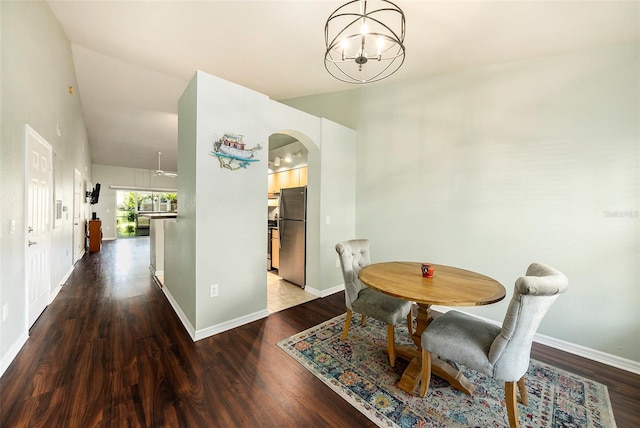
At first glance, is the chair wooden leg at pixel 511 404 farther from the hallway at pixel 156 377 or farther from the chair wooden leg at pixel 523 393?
the hallway at pixel 156 377

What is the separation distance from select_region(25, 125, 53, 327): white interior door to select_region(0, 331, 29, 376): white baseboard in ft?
1.17

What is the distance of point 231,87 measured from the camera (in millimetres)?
2562

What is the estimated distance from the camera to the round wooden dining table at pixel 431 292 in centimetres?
158

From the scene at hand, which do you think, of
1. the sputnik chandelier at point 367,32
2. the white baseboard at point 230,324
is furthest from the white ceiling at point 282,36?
the white baseboard at point 230,324

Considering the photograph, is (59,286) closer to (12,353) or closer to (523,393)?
(12,353)

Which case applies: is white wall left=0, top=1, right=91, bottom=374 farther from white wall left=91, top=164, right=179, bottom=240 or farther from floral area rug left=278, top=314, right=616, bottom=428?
white wall left=91, top=164, right=179, bottom=240

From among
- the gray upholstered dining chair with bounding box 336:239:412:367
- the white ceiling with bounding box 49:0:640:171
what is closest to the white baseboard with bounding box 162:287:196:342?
the gray upholstered dining chair with bounding box 336:239:412:367

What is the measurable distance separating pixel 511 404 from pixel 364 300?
1.12 meters

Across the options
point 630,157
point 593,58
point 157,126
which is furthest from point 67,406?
point 157,126

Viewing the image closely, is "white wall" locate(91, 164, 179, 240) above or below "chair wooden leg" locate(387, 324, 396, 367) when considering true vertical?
above

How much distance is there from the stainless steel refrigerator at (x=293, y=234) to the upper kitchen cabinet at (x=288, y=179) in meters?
0.44

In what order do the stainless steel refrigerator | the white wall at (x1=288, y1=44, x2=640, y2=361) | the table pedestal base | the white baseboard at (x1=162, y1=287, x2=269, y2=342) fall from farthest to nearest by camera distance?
the stainless steel refrigerator → the white baseboard at (x1=162, y1=287, x2=269, y2=342) → the white wall at (x1=288, y1=44, x2=640, y2=361) → the table pedestal base

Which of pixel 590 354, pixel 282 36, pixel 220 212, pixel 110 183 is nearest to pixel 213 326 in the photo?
pixel 220 212

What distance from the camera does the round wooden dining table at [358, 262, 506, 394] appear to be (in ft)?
5.17
